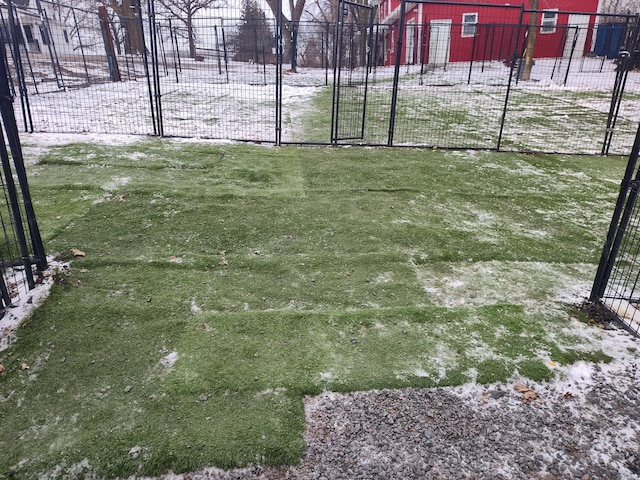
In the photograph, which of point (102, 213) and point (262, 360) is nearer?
point (262, 360)

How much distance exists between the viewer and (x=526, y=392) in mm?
2535

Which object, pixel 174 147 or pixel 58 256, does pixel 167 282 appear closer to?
pixel 58 256

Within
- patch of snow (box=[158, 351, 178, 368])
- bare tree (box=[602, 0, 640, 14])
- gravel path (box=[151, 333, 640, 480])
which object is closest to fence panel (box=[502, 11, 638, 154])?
gravel path (box=[151, 333, 640, 480])

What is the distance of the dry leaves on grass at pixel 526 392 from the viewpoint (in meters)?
2.50

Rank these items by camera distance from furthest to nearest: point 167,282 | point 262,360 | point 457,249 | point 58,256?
1. point 457,249
2. point 58,256
3. point 167,282
4. point 262,360

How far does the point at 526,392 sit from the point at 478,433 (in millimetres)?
469

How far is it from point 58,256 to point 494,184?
17.3 feet

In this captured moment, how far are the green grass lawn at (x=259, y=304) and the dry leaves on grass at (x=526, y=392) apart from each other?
0.11 m

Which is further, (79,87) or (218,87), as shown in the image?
(218,87)

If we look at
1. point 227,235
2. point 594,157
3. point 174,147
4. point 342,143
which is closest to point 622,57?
point 594,157

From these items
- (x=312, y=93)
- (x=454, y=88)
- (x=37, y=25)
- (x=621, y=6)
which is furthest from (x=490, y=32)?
(x=37, y=25)

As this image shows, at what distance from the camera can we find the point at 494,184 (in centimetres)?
618

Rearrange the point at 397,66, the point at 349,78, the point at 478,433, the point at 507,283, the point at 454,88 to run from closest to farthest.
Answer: the point at 478,433 < the point at 507,283 < the point at 397,66 < the point at 349,78 < the point at 454,88

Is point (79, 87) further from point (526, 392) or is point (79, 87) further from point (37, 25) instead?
point (526, 392)
